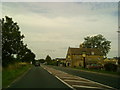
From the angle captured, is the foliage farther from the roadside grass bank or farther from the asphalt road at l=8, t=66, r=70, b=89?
the asphalt road at l=8, t=66, r=70, b=89

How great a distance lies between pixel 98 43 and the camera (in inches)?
4503

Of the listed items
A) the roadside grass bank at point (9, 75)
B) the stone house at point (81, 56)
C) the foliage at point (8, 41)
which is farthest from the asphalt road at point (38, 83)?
the stone house at point (81, 56)

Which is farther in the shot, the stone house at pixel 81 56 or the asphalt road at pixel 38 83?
the stone house at pixel 81 56

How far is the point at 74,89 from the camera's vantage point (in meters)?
14.1

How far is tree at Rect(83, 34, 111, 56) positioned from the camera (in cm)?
11157

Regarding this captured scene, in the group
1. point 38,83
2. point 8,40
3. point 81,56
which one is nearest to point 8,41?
point 8,40

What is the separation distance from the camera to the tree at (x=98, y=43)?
111569mm

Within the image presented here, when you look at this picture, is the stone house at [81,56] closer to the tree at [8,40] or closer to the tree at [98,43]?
the tree at [98,43]

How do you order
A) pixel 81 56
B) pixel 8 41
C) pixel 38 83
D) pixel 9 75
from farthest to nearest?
pixel 81 56 → pixel 8 41 → pixel 9 75 → pixel 38 83

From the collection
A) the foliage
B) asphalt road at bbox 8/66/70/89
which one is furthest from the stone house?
asphalt road at bbox 8/66/70/89

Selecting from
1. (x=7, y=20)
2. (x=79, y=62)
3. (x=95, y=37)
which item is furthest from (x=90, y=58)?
(x=7, y=20)

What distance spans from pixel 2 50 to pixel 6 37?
2385mm

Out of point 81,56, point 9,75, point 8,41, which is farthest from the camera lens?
point 81,56

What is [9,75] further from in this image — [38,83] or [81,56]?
[81,56]
